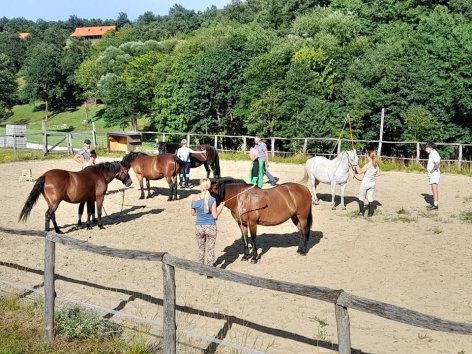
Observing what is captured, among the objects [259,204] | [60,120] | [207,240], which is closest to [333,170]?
[259,204]

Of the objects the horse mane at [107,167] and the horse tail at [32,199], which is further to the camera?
the horse mane at [107,167]

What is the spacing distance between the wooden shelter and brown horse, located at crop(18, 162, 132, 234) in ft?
60.3

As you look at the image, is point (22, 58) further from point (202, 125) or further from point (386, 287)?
point (386, 287)

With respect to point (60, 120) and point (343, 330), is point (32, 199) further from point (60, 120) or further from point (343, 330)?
point (60, 120)

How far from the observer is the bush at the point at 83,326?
609cm

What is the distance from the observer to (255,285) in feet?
16.2

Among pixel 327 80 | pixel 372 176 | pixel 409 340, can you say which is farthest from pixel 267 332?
pixel 327 80

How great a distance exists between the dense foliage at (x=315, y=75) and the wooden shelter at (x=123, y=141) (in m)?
13.5

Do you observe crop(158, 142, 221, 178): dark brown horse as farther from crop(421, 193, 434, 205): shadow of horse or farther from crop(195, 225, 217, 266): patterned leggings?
crop(195, 225, 217, 266): patterned leggings

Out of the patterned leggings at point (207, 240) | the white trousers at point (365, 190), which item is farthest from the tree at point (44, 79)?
the patterned leggings at point (207, 240)

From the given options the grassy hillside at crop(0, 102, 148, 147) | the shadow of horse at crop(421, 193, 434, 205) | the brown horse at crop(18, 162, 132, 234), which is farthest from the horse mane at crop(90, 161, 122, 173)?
the grassy hillside at crop(0, 102, 148, 147)

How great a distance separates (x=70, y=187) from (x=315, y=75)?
35584 millimetres

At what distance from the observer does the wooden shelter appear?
31244 millimetres

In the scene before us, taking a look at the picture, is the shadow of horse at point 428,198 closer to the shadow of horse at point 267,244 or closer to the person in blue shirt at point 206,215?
the shadow of horse at point 267,244
